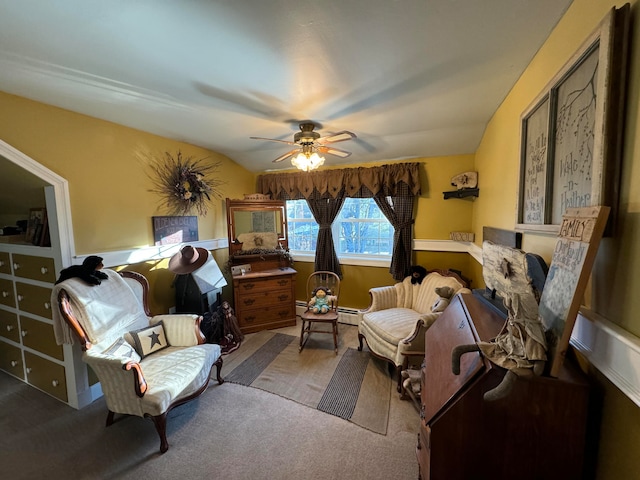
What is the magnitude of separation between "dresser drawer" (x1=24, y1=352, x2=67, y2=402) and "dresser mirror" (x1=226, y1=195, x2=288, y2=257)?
1838 mm

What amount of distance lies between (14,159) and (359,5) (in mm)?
2403

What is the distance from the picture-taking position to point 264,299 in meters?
3.30

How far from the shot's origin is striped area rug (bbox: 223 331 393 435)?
1.97 meters

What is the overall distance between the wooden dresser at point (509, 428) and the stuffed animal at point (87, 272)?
2355 mm

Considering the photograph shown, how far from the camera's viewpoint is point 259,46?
125cm

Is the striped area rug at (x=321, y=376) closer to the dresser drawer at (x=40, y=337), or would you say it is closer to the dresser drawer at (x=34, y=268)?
the dresser drawer at (x=40, y=337)

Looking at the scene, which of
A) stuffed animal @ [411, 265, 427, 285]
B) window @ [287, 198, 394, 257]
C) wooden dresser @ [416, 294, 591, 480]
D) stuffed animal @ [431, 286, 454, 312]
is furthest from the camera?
window @ [287, 198, 394, 257]

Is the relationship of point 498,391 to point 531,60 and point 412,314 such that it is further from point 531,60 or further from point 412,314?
point 412,314

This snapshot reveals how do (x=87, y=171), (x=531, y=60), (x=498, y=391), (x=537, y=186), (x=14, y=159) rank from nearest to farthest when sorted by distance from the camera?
1. (x=498, y=391)
2. (x=537, y=186)
3. (x=531, y=60)
4. (x=14, y=159)
5. (x=87, y=171)

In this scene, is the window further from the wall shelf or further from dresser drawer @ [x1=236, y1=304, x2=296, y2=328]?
dresser drawer @ [x1=236, y1=304, x2=296, y2=328]

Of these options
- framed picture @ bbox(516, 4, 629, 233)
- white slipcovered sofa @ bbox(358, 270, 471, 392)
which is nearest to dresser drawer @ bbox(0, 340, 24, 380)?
white slipcovered sofa @ bbox(358, 270, 471, 392)

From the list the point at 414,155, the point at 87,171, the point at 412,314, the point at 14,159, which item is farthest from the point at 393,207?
the point at 14,159

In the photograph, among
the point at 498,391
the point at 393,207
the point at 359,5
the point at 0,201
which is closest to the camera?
the point at 498,391

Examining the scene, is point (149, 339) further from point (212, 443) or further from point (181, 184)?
point (181, 184)
